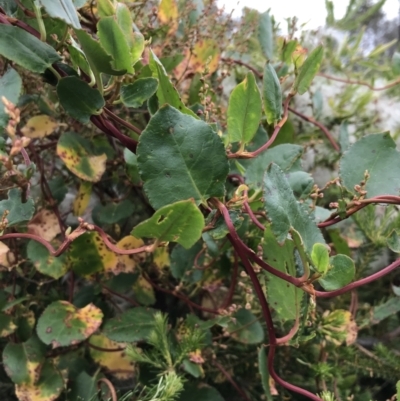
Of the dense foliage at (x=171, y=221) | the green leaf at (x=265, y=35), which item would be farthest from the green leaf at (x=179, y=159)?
the green leaf at (x=265, y=35)

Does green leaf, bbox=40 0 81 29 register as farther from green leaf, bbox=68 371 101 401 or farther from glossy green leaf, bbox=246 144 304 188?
green leaf, bbox=68 371 101 401

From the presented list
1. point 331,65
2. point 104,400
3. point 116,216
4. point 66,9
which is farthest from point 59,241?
point 331,65

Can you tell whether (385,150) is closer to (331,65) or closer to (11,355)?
(11,355)

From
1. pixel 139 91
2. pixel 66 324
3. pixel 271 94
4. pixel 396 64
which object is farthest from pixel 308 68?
pixel 66 324

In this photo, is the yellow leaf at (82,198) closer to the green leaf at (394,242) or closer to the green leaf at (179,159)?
the green leaf at (179,159)

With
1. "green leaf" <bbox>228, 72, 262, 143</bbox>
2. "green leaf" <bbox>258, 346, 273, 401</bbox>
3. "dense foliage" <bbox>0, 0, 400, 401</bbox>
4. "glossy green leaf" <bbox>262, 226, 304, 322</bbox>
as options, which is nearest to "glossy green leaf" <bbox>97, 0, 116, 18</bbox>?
"dense foliage" <bbox>0, 0, 400, 401</bbox>

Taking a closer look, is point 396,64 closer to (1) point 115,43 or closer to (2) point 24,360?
(1) point 115,43
